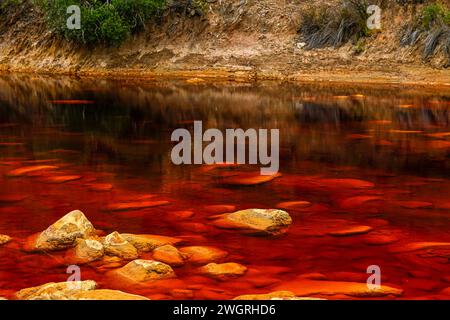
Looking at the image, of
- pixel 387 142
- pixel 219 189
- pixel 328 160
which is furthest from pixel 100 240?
pixel 387 142

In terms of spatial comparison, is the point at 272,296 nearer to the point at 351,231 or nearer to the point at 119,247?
the point at 119,247

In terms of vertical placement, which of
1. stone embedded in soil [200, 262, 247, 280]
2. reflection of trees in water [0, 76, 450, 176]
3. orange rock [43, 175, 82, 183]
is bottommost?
stone embedded in soil [200, 262, 247, 280]

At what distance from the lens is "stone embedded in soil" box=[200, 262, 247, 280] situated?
17.1 ft

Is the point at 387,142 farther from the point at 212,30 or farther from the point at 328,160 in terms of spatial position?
the point at 212,30

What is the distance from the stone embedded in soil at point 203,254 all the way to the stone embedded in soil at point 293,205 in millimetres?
1670

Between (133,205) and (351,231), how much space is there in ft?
8.31

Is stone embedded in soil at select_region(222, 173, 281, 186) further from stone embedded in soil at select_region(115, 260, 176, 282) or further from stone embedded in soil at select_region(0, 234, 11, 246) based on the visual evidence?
stone embedded in soil at select_region(115, 260, 176, 282)

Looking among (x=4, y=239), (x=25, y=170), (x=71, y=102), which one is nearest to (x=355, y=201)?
(x=4, y=239)

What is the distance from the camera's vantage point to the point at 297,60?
2608cm

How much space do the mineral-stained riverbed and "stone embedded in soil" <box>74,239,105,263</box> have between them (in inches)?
2.5

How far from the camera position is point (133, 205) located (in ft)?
24.1

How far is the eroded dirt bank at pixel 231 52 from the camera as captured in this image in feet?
79.9

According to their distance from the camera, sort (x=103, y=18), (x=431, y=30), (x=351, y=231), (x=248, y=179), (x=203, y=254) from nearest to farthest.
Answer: (x=203, y=254), (x=351, y=231), (x=248, y=179), (x=431, y=30), (x=103, y=18)

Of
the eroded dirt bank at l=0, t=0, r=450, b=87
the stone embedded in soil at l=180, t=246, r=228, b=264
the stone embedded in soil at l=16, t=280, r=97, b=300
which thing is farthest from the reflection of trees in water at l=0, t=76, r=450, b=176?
the stone embedded in soil at l=16, t=280, r=97, b=300
